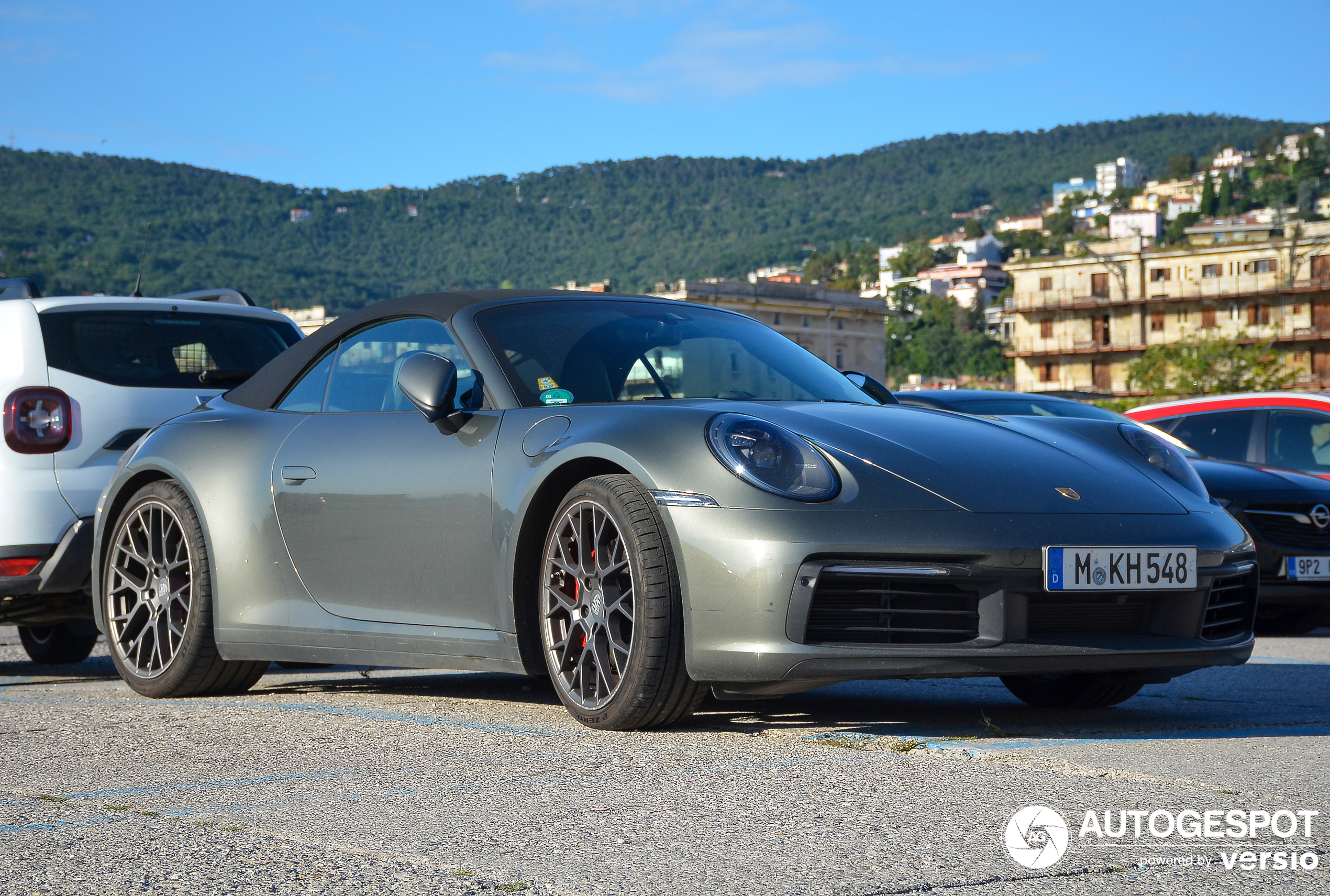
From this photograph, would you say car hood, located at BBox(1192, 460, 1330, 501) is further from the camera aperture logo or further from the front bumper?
the camera aperture logo

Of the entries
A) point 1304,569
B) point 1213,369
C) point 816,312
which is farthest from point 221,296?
point 816,312

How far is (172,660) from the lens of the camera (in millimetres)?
5332

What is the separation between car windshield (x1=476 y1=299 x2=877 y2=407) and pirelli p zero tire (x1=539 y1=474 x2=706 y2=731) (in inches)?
21.5

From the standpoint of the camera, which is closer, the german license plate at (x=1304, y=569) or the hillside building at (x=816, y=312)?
the german license plate at (x=1304, y=569)

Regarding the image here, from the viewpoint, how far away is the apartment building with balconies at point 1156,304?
3684 inches

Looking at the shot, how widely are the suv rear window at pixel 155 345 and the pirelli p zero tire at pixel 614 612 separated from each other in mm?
2937

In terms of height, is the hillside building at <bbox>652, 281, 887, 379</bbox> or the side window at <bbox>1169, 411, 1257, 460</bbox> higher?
the side window at <bbox>1169, 411, 1257, 460</bbox>

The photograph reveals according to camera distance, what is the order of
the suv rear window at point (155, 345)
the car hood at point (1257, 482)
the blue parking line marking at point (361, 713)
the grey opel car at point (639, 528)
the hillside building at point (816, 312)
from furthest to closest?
1. the hillside building at point (816, 312)
2. the car hood at point (1257, 482)
3. the suv rear window at point (155, 345)
4. the blue parking line marking at point (361, 713)
5. the grey opel car at point (639, 528)

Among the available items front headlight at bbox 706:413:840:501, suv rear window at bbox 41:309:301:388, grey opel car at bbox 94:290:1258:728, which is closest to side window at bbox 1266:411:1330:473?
grey opel car at bbox 94:290:1258:728

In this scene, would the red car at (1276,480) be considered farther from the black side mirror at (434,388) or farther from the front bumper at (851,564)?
the black side mirror at (434,388)

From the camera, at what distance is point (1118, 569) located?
3.94 metres

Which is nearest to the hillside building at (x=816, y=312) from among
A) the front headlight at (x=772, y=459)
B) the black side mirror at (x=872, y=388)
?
the black side mirror at (x=872, y=388)

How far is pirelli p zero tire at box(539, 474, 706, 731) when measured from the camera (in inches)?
154

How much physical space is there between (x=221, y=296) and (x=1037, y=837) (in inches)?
235
